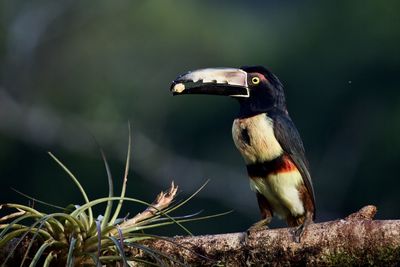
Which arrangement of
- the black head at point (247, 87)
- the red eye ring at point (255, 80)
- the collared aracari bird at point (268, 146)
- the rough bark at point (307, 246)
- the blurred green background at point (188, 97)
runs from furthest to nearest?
the blurred green background at point (188, 97), the red eye ring at point (255, 80), the black head at point (247, 87), the collared aracari bird at point (268, 146), the rough bark at point (307, 246)

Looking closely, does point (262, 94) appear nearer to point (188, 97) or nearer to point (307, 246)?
point (307, 246)

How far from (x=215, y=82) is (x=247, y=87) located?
166mm

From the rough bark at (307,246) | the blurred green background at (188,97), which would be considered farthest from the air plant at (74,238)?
the blurred green background at (188,97)

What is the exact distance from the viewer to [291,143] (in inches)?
213

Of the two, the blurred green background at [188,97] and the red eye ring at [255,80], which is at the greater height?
the red eye ring at [255,80]

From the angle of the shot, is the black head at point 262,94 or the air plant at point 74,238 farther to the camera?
→ the black head at point 262,94

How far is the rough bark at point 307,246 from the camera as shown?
13.0 ft

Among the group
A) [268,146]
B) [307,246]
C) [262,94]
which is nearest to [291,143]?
[268,146]

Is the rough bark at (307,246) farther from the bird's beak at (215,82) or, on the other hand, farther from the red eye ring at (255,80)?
the red eye ring at (255,80)

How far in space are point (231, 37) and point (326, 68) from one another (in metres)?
2.88

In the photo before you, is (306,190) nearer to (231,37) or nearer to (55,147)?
(55,147)

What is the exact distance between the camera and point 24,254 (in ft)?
13.5

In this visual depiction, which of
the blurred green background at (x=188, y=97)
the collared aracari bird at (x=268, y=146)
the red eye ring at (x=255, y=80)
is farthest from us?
the blurred green background at (x=188, y=97)

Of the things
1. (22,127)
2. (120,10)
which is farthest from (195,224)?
(120,10)
